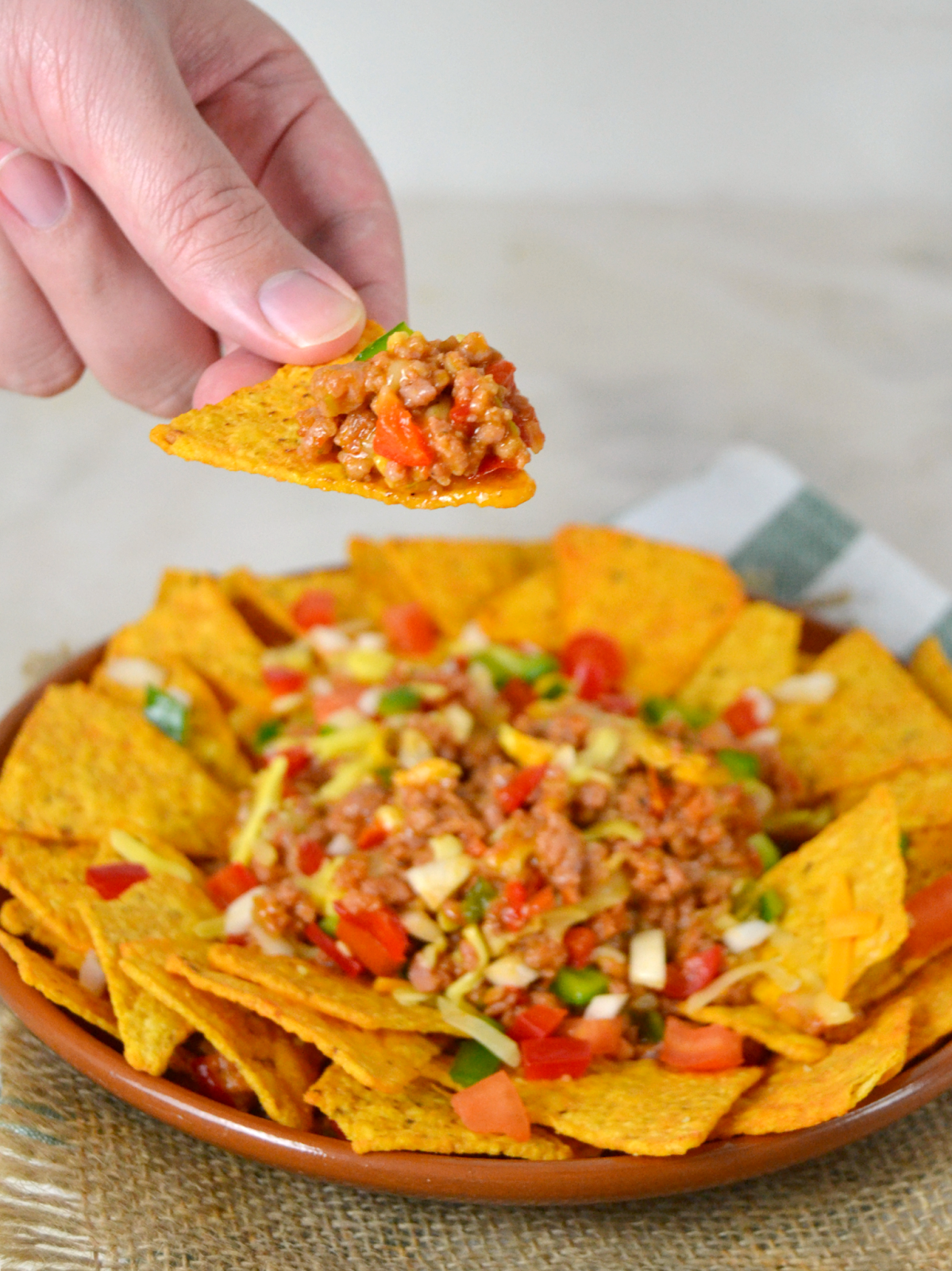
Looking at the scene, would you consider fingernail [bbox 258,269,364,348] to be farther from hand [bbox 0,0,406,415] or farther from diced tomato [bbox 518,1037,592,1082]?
diced tomato [bbox 518,1037,592,1082]

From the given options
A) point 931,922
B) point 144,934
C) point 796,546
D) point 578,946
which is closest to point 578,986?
point 578,946

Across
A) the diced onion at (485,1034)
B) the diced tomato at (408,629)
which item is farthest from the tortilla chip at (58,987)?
the diced tomato at (408,629)

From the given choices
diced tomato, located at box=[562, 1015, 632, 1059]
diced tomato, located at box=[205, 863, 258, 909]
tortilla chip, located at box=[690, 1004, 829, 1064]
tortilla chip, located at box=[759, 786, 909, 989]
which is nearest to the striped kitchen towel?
tortilla chip, located at box=[759, 786, 909, 989]

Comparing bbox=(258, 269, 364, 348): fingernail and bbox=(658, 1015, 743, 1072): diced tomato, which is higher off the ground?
bbox=(258, 269, 364, 348): fingernail

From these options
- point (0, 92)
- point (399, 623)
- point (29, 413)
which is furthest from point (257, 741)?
point (29, 413)

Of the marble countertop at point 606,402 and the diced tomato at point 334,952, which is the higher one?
the diced tomato at point 334,952

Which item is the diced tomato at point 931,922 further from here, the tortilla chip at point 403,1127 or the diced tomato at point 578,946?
the tortilla chip at point 403,1127

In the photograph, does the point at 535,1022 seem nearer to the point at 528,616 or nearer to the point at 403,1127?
the point at 403,1127
